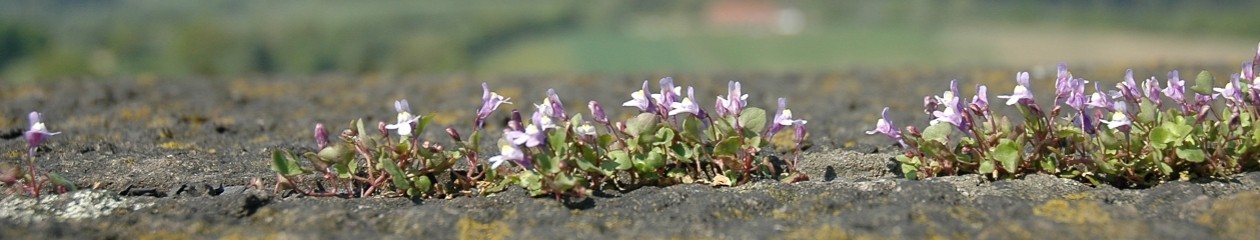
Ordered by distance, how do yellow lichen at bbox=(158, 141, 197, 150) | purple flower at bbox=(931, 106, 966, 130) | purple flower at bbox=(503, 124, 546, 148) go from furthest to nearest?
1. yellow lichen at bbox=(158, 141, 197, 150)
2. purple flower at bbox=(931, 106, 966, 130)
3. purple flower at bbox=(503, 124, 546, 148)

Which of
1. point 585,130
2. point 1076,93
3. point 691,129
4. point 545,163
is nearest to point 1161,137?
point 1076,93

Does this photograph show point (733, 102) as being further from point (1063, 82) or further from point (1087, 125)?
point (1087, 125)

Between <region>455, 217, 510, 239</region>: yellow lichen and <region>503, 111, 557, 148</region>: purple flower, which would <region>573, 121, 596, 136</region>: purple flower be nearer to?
<region>503, 111, 557, 148</region>: purple flower

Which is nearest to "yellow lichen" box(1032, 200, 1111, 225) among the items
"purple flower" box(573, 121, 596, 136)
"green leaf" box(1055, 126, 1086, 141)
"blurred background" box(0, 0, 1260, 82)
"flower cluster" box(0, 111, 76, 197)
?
"green leaf" box(1055, 126, 1086, 141)

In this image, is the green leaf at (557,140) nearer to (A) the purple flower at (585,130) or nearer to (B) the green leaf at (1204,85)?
(A) the purple flower at (585,130)

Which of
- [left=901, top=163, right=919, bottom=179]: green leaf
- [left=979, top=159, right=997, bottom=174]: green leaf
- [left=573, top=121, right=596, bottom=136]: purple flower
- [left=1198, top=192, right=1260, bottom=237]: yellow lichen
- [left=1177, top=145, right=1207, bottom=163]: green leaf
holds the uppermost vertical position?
[left=573, top=121, right=596, bottom=136]: purple flower

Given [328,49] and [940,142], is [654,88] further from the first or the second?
[328,49]

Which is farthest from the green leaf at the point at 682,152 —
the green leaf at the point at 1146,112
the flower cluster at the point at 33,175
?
the flower cluster at the point at 33,175
